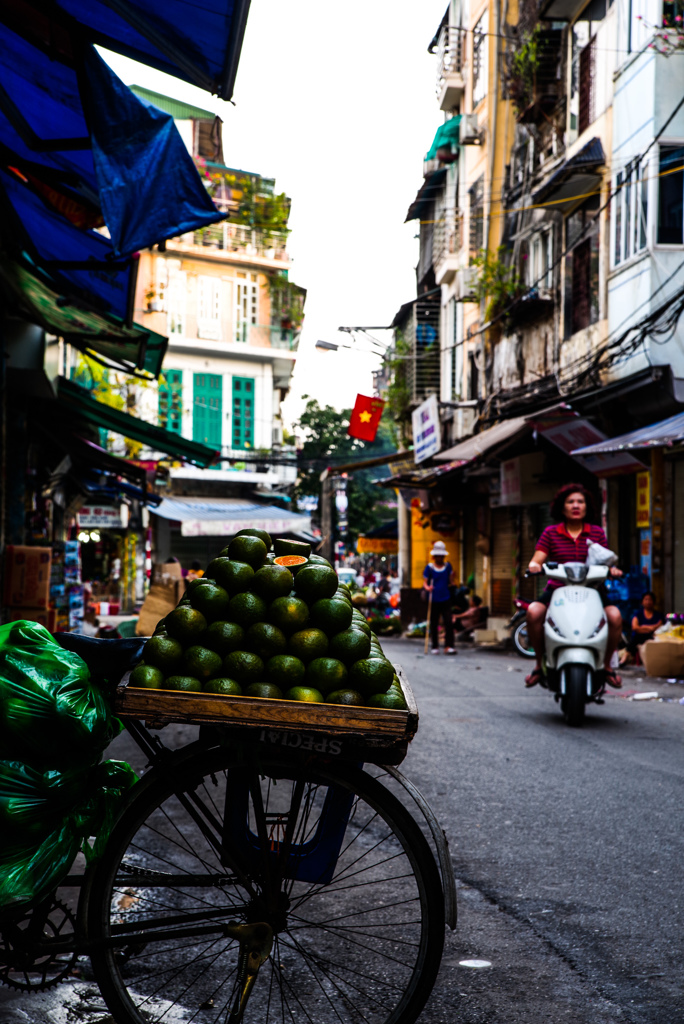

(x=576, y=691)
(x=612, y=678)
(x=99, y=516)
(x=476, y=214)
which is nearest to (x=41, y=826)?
(x=576, y=691)

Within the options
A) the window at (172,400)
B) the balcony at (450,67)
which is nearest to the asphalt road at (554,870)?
the balcony at (450,67)

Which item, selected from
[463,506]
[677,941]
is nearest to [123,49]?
[677,941]

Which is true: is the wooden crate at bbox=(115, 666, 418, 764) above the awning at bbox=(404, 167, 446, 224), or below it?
below

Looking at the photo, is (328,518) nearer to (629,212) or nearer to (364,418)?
(364,418)

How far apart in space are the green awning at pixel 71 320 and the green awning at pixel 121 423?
1.88m

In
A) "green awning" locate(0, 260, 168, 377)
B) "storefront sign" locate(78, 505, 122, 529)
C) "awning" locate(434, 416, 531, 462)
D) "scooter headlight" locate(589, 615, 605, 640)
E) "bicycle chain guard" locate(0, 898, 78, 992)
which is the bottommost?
"bicycle chain guard" locate(0, 898, 78, 992)

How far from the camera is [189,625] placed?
2.57 metres

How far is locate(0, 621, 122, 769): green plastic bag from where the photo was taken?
2416mm

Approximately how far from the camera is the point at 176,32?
4.24 metres

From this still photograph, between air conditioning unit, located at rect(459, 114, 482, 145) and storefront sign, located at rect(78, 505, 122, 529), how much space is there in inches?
572

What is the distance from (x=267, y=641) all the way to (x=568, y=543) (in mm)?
5768

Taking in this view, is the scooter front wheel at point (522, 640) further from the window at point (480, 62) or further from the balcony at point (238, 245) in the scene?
the balcony at point (238, 245)

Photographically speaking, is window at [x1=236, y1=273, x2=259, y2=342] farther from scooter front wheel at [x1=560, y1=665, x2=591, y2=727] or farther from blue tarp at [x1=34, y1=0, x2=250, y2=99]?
blue tarp at [x1=34, y1=0, x2=250, y2=99]

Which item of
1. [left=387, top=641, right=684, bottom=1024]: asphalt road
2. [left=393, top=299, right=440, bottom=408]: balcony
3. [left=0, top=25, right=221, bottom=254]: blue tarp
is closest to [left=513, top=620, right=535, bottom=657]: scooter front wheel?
[left=387, top=641, right=684, bottom=1024]: asphalt road
